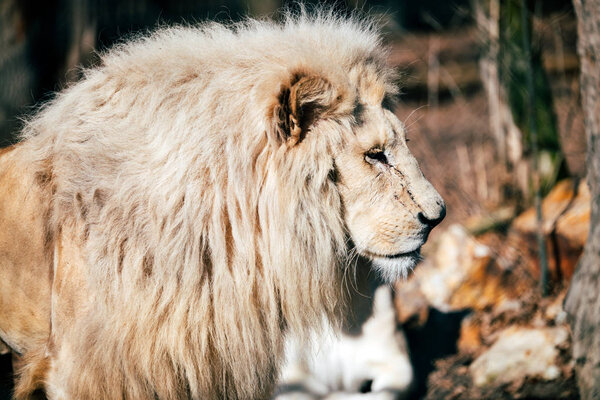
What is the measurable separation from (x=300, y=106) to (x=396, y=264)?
75 cm

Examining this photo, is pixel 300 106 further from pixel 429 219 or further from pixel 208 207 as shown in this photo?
pixel 429 219

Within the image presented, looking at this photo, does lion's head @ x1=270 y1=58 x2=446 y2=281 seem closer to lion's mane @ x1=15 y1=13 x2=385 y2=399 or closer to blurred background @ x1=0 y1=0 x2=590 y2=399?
lion's mane @ x1=15 y1=13 x2=385 y2=399

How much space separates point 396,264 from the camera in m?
2.62

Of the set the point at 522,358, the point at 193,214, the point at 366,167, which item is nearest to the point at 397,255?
the point at 366,167

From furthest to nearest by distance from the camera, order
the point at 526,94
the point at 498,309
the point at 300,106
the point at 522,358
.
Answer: the point at 526,94
the point at 498,309
the point at 522,358
the point at 300,106

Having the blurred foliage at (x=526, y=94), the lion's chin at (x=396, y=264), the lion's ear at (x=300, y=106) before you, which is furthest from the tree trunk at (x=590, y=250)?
the lion's ear at (x=300, y=106)

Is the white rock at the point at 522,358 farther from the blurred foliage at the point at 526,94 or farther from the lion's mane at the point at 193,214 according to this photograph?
the lion's mane at the point at 193,214

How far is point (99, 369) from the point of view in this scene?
248 cm

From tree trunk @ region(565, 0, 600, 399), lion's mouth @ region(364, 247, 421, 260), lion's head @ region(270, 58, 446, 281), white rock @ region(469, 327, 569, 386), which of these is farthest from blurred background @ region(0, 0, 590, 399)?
lion's mouth @ region(364, 247, 421, 260)

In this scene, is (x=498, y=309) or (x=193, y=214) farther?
(x=498, y=309)

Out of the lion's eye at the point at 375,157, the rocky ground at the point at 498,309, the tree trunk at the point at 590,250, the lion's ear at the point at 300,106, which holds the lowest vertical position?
the rocky ground at the point at 498,309

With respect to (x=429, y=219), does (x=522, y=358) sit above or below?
below

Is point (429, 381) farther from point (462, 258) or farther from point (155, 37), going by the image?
point (155, 37)

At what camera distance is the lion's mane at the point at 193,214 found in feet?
7.95
